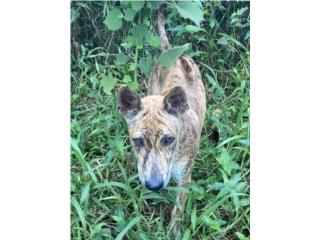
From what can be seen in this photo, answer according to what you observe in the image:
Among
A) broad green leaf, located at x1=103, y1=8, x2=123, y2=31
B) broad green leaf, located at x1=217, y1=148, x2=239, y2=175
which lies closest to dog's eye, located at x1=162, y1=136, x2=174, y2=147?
broad green leaf, located at x1=217, y1=148, x2=239, y2=175

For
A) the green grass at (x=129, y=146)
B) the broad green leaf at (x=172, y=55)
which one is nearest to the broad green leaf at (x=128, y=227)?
the green grass at (x=129, y=146)

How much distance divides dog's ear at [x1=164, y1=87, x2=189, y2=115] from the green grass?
0.14m

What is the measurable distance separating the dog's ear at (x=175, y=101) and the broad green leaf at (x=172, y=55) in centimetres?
16

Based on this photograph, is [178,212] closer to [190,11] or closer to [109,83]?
[109,83]

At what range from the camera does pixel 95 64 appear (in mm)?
2758

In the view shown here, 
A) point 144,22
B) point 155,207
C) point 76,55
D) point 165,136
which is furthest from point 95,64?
point 155,207

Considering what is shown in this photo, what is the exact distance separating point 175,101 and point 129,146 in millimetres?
250

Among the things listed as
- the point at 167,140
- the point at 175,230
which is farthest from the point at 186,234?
the point at 167,140

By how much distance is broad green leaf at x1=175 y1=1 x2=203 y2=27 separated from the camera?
106 inches

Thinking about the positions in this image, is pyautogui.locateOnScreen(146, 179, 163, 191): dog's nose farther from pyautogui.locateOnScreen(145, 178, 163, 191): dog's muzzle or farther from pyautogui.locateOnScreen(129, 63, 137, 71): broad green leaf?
pyautogui.locateOnScreen(129, 63, 137, 71): broad green leaf

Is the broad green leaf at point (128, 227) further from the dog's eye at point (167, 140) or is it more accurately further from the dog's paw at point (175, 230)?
the dog's eye at point (167, 140)

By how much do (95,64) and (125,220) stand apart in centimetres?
61

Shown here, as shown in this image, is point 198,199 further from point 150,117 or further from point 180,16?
point 180,16

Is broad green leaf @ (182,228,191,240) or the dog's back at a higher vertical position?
the dog's back
